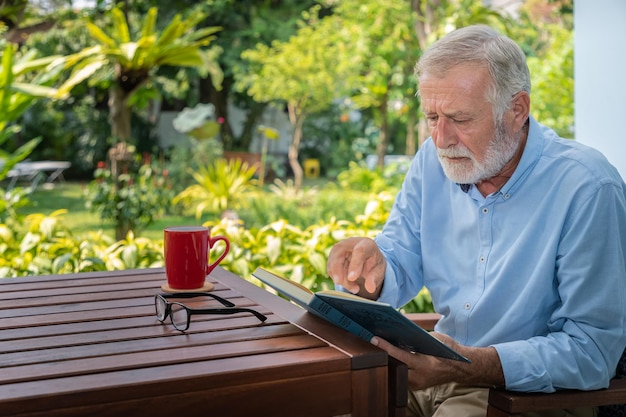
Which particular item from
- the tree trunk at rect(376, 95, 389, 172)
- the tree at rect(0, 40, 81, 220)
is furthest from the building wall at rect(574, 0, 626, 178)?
the tree trunk at rect(376, 95, 389, 172)

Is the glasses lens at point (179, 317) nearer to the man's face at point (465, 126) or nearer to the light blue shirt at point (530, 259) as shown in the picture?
the light blue shirt at point (530, 259)

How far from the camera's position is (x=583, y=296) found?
1.50 m

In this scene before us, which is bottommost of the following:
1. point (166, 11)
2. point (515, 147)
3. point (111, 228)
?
point (111, 228)

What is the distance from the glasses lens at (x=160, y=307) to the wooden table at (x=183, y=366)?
0.02 metres

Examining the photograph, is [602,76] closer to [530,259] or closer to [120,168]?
[530,259]

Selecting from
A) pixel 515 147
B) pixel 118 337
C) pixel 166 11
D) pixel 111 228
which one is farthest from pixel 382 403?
pixel 166 11

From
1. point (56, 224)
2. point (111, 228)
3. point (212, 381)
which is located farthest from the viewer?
point (111, 228)

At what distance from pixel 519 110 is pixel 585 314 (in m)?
0.48

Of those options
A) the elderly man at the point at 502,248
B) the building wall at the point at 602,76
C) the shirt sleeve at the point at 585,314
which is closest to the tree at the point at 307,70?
the building wall at the point at 602,76

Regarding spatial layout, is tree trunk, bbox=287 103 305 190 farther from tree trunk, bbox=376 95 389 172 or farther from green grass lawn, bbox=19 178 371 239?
tree trunk, bbox=376 95 389 172

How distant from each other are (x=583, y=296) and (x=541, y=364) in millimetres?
162

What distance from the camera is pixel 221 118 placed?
12.5 metres

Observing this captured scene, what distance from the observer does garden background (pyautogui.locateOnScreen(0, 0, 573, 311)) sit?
310 cm

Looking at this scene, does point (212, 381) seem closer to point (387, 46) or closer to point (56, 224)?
point (56, 224)
